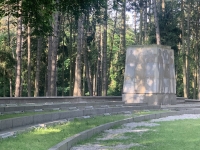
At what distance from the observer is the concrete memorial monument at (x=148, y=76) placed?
21297 millimetres

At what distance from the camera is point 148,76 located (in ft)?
70.5

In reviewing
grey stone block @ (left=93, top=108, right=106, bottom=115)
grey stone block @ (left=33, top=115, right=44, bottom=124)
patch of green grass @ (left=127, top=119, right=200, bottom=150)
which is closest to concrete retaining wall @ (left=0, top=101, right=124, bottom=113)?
grey stone block @ (left=33, top=115, right=44, bottom=124)

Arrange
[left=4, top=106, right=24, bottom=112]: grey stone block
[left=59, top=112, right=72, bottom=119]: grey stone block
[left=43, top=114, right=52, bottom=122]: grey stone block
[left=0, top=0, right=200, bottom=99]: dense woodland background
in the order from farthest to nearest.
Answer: [left=0, top=0, right=200, bottom=99]: dense woodland background, [left=59, top=112, right=72, bottom=119]: grey stone block, [left=4, top=106, right=24, bottom=112]: grey stone block, [left=43, top=114, right=52, bottom=122]: grey stone block

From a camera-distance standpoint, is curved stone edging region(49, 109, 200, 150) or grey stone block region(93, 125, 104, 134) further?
grey stone block region(93, 125, 104, 134)

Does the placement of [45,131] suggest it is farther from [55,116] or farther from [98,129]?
[55,116]

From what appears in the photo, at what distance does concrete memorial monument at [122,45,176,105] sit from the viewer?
21.3 m

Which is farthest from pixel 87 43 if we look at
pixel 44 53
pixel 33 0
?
pixel 33 0

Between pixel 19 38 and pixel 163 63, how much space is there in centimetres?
883

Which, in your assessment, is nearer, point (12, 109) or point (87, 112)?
point (12, 109)

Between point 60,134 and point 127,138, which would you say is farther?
point 127,138

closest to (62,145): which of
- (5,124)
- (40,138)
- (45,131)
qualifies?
(40,138)

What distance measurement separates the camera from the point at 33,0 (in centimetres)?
1137

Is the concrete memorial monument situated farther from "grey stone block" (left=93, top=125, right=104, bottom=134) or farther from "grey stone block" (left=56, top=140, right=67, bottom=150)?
"grey stone block" (left=56, top=140, right=67, bottom=150)

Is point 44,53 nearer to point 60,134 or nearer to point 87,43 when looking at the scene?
point 87,43
